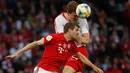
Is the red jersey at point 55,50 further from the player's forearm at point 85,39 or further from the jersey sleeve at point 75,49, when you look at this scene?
the player's forearm at point 85,39

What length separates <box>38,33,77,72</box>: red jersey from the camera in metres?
10.6

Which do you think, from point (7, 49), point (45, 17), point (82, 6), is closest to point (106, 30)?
point (45, 17)

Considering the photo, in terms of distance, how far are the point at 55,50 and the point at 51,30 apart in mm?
9922

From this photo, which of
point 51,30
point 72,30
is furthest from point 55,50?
point 51,30

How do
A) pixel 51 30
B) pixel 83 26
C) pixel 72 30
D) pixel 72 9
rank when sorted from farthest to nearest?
1. pixel 51 30
2. pixel 83 26
3. pixel 72 9
4. pixel 72 30

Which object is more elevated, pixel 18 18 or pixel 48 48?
pixel 48 48

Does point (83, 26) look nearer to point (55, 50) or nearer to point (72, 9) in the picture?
point (72, 9)

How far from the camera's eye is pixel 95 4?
23.6 metres

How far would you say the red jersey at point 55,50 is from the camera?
10648 millimetres

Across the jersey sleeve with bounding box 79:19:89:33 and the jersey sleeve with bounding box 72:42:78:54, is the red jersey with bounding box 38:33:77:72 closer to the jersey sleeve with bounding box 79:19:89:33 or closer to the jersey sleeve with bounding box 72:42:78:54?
the jersey sleeve with bounding box 72:42:78:54

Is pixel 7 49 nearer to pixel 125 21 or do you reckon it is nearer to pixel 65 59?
pixel 125 21

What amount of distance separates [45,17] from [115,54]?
3.43 metres

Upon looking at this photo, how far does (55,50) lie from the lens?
10.7 meters

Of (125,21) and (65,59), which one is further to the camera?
(125,21)
